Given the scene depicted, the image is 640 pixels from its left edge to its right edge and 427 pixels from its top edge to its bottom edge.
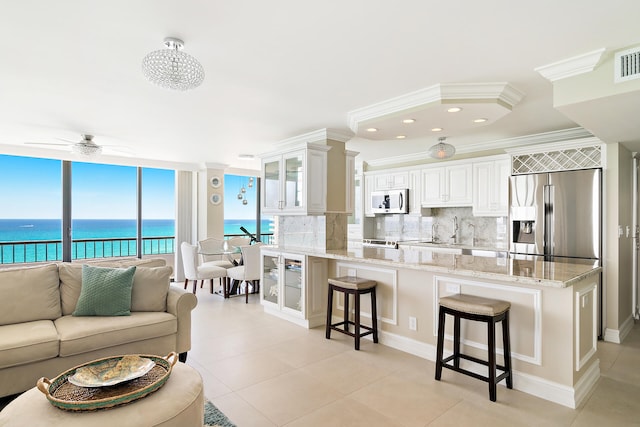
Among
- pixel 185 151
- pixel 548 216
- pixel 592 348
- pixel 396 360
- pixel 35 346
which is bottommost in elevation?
pixel 396 360

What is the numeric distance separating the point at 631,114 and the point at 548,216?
5.71ft

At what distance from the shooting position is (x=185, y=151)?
19.8 feet

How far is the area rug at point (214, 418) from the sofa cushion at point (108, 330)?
0.85m

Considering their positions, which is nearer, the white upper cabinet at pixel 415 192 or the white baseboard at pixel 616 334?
the white baseboard at pixel 616 334

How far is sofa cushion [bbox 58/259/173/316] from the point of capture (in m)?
3.00

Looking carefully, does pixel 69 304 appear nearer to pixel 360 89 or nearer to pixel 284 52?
pixel 284 52

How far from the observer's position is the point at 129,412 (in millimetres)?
1538

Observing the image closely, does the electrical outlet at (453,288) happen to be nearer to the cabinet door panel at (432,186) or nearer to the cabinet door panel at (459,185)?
the cabinet door panel at (459,185)

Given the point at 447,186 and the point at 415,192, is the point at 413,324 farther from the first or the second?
the point at 415,192

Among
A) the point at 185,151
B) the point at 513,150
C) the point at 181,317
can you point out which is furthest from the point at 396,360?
the point at 185,151

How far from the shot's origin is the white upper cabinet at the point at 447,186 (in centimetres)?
545

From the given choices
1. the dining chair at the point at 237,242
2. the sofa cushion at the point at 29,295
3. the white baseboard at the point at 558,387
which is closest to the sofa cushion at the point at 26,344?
the sofa cushion at the point at 29,295

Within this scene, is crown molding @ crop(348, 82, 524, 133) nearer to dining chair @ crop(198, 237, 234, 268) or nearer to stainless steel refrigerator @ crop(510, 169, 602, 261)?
stainless steel refrigerator @ crop(510, 169, 602, 261)

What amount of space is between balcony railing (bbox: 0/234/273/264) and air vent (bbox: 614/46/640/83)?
7735 millimetres
